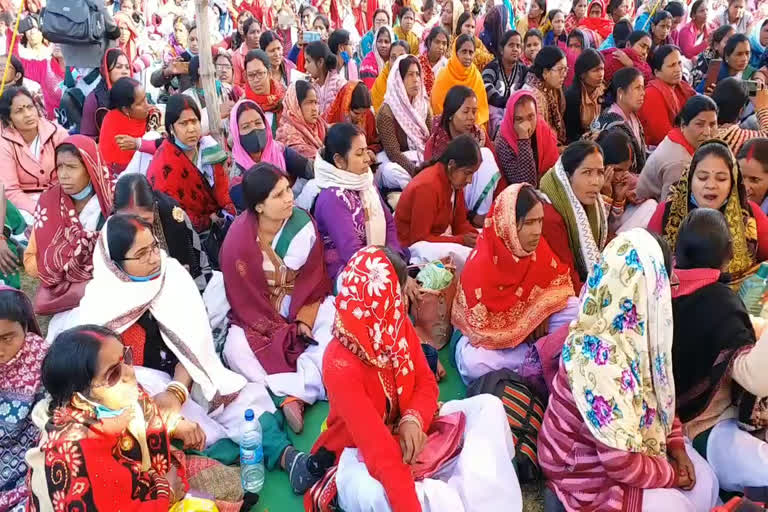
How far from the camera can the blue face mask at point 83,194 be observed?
3.13 m

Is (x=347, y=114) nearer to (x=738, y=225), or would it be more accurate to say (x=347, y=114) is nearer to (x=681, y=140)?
(x=681, y=140)

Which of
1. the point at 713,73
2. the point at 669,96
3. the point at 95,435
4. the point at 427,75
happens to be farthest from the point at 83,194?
the point at 713,73

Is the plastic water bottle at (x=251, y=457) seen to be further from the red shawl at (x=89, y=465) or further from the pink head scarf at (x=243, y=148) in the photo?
the pink head scarf at (x=243, y=148)

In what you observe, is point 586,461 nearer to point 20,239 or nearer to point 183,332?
point 183,332

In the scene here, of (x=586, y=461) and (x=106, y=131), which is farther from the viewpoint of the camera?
(x=106, y=131)

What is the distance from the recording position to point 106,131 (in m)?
4.28

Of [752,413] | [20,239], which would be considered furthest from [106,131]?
[752,413]

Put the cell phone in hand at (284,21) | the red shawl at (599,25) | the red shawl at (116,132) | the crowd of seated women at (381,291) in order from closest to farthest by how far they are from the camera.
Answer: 1. the crowd of seated women at (381,291)
2. the red shawl at (116,132)
3. the red shawl at (599,25)
4. the cell phone in hand at (284,21)

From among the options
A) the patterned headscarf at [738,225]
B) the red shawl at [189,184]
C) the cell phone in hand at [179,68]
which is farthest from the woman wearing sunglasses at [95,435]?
the cell phone in hand at [179,68]

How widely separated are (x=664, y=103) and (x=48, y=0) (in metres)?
4.61

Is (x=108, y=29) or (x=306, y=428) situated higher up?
(x=108, y=29)

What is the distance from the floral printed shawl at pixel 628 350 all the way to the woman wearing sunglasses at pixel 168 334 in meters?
1.10

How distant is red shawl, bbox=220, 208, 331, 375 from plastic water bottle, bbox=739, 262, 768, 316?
6.42 feet

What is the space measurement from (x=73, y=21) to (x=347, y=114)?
6.89 ft
